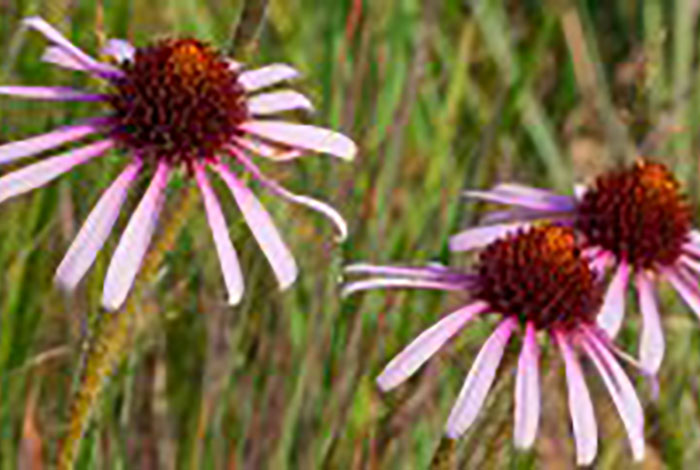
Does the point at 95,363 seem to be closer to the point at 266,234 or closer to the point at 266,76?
the point at 266,234

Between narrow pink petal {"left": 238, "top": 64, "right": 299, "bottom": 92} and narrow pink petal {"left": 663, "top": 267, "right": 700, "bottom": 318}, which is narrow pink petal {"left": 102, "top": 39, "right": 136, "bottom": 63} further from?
narrow pink petal {"left": 663, "top": 267, "right": 700, "bottom": 318}

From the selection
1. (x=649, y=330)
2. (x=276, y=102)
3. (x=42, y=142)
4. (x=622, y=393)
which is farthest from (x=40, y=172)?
(x=649, y=330)

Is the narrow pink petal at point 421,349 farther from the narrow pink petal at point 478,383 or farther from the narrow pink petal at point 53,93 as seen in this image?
the narrow pink petal at point 53,93

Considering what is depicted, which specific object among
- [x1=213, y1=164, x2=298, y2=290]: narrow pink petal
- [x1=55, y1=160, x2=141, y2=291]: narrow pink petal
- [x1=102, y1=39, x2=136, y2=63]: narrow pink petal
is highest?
[x1=102, y1=39, x2=136, y2=63]: narrow pink petal

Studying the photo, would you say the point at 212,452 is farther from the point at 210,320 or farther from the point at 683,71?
the point at 683,71

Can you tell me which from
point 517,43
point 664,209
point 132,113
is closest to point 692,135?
point 517,43

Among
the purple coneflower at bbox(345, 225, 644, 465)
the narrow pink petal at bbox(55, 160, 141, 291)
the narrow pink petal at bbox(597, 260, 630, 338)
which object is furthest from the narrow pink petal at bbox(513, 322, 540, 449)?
the narrow pink petal at bbox(55, 160, 141, 291)

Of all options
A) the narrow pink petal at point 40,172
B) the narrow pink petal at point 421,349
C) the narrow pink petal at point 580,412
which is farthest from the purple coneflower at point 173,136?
the narrow pink petal at point 580,412
